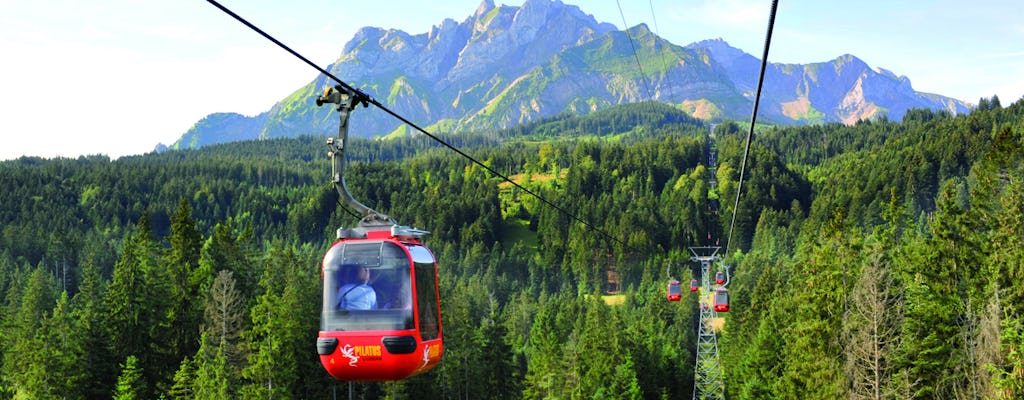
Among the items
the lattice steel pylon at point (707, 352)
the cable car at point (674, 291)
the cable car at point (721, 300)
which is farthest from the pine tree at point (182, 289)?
the cable car at point (721, 300)

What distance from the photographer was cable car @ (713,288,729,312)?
5300cm

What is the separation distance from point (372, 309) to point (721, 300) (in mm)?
38656

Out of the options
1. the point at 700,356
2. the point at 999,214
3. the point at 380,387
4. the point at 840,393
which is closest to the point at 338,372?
the point at 840,393

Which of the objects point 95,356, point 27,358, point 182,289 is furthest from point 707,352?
point 27,358

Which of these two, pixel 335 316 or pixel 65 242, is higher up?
pixel 335 316

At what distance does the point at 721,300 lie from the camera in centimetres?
5325

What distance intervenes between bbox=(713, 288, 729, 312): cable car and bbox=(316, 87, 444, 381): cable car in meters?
37.5

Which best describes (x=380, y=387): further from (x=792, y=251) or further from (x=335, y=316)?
(x=792, y=251)

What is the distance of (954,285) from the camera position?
174 ft

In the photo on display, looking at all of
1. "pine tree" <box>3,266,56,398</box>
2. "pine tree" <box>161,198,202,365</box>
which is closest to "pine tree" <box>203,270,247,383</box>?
"pine tree" <box>161,198,202,365</box>

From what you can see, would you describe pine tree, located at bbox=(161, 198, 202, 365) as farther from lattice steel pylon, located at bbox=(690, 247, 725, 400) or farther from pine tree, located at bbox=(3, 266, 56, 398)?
lattice steel pylon, located at bbox=(690, 247, 725, 400)

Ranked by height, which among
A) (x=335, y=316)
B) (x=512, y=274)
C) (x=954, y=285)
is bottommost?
(x=512, y=274)

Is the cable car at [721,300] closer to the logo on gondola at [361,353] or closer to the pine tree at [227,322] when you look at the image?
the pine tree at [227,322]

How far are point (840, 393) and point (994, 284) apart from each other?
986cm
